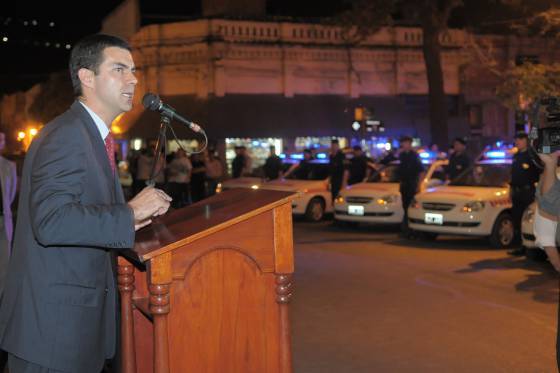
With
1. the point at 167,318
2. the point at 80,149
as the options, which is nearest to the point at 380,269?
the point at 167,318

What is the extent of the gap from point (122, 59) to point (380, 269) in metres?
9.08

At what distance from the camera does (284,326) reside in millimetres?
3926

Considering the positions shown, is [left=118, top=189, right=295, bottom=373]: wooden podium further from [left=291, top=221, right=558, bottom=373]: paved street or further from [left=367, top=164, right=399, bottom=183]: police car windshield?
[left=367, top=164, right=399, bottom=183]: police car windshield

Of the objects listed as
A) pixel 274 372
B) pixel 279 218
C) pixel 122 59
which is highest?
pixel 122 59

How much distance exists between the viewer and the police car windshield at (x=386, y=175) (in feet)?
60.6

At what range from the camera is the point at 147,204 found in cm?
319

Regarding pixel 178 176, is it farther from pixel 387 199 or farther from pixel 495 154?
pixel 495 154

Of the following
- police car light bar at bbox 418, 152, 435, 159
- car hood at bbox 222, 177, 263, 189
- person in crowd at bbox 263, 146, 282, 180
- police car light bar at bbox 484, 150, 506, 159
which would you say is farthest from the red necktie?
person in crowd at bbox 263, 146, 282, 180

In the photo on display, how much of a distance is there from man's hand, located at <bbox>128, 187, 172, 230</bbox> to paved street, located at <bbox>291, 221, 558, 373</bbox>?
3732 millimetres

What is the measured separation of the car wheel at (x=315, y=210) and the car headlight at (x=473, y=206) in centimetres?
599

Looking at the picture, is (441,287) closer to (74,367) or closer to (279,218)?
(279,218)

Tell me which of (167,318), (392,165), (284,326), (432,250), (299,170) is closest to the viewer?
(167,318)

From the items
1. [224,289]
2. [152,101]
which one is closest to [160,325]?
[224,289]

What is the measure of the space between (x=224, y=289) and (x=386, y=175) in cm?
1512
